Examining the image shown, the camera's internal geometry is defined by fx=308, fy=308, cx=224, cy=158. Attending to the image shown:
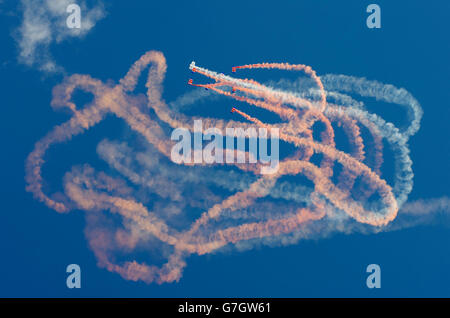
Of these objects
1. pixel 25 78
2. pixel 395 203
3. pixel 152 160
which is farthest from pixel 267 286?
pixel 25 78

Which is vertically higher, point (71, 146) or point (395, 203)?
point (71, 146)

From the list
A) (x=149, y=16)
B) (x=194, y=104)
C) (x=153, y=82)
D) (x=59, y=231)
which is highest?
(x=149, y=16)

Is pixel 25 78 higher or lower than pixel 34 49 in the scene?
lower

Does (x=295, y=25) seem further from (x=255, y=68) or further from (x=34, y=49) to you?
(x=34, y=49)

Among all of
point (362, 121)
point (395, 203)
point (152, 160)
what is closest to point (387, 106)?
point (362, 121)
